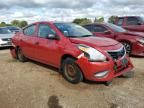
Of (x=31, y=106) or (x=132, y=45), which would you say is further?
(x=132, y=45)

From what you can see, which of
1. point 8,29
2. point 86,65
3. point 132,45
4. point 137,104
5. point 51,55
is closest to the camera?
point 137,104

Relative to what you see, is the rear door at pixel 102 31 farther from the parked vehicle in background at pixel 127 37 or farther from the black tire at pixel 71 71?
the black tire at pixel 71 71

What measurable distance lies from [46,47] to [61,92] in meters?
1.69

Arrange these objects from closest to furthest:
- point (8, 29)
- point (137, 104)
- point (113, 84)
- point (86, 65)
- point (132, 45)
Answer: point (137, 104), point (86, 65), point (113, 84), point (132, 45), point (8, 29)

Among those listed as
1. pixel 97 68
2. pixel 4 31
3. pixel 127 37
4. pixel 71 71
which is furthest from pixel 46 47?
pixel 4 31

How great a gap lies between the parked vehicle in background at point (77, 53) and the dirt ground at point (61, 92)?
0.89 ft

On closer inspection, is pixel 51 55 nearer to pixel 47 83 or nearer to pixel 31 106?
pixel 47 83

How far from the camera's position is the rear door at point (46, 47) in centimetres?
613

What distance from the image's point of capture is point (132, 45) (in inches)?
359

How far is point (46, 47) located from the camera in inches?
254

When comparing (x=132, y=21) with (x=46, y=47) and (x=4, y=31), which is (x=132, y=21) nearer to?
(x=4, y=31)

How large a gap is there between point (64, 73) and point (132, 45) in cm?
417

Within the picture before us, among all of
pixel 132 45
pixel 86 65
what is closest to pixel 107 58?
pixel 86 65

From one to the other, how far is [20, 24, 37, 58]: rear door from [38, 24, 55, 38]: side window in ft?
0.89
